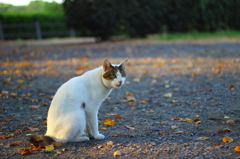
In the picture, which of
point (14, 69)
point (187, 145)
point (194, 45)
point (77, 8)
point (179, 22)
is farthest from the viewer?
point (179, 22)

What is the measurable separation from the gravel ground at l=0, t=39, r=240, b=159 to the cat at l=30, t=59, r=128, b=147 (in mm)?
137

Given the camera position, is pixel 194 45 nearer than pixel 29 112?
No

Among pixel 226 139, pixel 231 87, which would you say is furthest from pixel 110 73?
pixel 231 87

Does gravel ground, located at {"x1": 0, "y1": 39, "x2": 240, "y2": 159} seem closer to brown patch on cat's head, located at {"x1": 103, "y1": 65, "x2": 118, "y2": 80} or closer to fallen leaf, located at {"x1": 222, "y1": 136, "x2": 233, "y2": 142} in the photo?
fallen leaf, located at {"x1": 222, "y1": 136, "x2": 233, "y2": 142}

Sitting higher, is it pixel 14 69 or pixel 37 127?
pixel 14 69

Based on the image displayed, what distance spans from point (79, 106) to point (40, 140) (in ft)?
1.95

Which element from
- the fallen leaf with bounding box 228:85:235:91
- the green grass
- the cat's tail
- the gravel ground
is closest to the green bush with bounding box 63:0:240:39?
the green grass

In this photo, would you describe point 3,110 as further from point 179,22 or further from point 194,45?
point 179,22

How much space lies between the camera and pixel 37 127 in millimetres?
4340

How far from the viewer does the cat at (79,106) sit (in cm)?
343

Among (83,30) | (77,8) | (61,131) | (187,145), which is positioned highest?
(77,8)

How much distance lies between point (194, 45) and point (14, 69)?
8.76 m

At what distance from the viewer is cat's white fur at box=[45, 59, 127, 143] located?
3.44 meters

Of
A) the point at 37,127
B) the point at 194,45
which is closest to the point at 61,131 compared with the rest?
the point at 37,127
